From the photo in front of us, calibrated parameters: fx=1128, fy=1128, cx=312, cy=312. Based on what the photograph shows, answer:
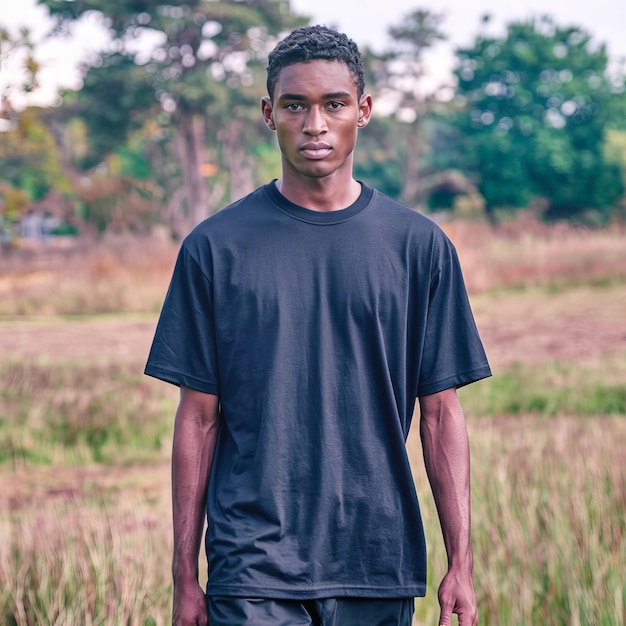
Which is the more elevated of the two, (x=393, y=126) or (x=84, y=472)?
(x=393, y=126)

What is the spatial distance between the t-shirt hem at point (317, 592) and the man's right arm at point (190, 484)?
0.24ft

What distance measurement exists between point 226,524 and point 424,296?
2.07 feet

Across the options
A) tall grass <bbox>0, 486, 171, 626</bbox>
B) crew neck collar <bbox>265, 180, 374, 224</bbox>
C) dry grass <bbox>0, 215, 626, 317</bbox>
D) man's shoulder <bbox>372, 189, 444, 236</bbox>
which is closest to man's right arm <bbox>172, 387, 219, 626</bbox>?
crew neck collar <bbox>265, 180, 374, 224</bbox>

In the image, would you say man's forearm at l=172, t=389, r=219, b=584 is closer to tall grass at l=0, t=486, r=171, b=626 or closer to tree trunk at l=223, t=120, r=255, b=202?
tall grass at l=0, t=486, r=171, b=626

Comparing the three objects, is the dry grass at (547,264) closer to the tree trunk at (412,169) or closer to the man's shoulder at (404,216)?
the tree trunk at (412,169)

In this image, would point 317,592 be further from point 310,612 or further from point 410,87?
point 410,87

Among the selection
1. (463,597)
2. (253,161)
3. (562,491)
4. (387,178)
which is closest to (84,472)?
(562,491)

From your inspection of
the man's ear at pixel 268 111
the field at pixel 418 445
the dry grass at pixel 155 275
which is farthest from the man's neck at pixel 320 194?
the dry grass at pixel 155 275

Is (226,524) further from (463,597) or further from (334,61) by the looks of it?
(334,61)

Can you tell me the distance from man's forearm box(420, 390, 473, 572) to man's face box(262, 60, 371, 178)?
1.82 ft

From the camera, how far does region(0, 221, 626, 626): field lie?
3.89m

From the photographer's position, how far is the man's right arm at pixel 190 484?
7.67 ft

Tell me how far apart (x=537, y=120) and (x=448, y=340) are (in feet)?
121

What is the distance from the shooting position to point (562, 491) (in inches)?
188
